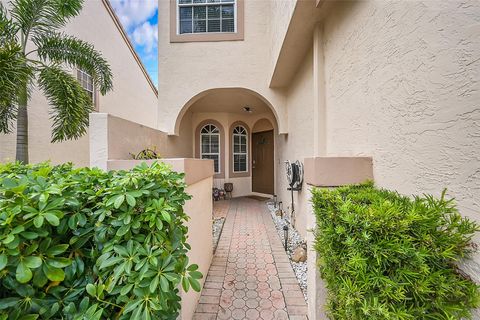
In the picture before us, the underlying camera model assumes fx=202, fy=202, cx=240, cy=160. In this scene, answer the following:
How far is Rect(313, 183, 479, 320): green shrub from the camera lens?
0.93 m

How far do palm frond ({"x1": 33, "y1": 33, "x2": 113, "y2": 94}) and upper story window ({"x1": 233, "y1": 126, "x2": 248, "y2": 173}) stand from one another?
513 centimetres

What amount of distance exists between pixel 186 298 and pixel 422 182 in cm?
225

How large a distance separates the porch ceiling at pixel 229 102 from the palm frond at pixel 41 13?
134 inches

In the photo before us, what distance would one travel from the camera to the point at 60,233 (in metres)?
1.11

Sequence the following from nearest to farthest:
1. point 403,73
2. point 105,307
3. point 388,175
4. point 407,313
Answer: point 407,313, point 105,307, point 403,73, point 388,175

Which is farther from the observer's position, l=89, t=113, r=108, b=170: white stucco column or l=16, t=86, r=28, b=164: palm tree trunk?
l=16, t=86, r=28, b=164: palm tree trunk

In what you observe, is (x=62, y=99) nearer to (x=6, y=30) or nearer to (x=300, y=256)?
(x=6, y=30)

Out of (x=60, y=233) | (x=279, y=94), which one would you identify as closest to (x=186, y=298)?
(x=60, y=233)

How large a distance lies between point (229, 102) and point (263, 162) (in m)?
2.87

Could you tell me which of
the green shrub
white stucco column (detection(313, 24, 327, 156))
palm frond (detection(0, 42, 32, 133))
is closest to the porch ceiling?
white stucco column (detection(313, 24, 327, 156))

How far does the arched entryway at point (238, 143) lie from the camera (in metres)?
8.13

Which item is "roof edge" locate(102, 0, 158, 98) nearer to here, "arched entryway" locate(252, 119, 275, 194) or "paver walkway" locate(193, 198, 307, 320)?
"arched entryway" locate(252, 119, 275, 194)

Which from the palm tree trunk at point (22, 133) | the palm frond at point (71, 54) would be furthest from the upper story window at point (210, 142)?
the palm tree trunk at point (22, 133)

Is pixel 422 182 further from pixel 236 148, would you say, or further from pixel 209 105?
pixel 236 148
